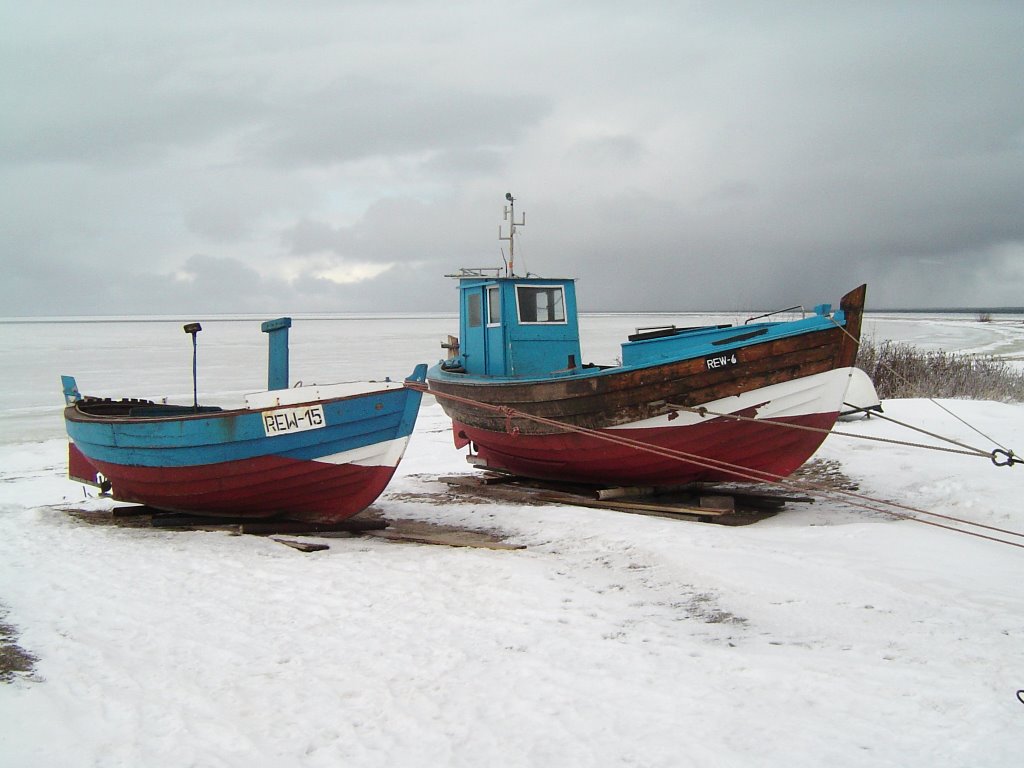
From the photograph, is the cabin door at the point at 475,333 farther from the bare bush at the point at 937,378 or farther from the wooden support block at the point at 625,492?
the bare bush at the point at 937,378

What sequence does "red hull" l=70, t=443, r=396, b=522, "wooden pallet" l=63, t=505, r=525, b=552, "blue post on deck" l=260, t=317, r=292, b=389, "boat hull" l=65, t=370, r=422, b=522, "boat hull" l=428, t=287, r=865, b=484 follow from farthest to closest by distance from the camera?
"blue post on deck" l=260, t=317, r=292, b=389 → "boat hull" l=428, t=287, r=865, b=484 → "red hull" l=70, t=443, r=396, b=522 → "boat hull" l=65, t=370, r=422, b=522 → "wooden pallet" l=63, t=505, r=525, b=552

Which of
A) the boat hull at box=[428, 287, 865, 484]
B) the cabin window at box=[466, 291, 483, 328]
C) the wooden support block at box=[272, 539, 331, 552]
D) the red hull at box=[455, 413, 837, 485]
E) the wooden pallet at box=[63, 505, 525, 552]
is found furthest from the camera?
the cabin window at box=[466, 291, 483, 328]

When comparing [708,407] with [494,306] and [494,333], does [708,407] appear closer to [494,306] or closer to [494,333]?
[494,333]

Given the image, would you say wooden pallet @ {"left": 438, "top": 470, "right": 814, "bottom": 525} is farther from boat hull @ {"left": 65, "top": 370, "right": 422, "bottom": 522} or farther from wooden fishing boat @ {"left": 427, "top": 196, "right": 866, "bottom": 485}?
boat hull @ {"left": 65, "top": 370, "right": 422, "bottom": 522}

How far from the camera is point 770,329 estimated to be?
348 inches

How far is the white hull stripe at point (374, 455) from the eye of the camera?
771 centimetres

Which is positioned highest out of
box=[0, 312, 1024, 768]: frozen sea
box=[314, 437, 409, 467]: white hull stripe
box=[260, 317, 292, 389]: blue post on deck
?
box=[260, 317, 292, 389]: blue post on deck

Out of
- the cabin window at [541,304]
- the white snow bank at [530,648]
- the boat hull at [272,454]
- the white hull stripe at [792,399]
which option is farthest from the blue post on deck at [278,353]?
the white hull stripe at [792,399]

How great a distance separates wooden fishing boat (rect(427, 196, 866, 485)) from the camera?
820cm

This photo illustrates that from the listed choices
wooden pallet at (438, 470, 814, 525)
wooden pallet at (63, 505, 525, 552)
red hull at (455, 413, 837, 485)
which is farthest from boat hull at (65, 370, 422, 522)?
wooden pallet at (438, 470, 814, 525)

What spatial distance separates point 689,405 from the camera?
27.5ft

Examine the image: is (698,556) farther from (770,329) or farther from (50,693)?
(50,693)

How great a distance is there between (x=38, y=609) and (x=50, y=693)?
159 centimetres

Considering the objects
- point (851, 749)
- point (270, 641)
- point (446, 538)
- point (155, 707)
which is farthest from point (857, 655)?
point (446, 538)
